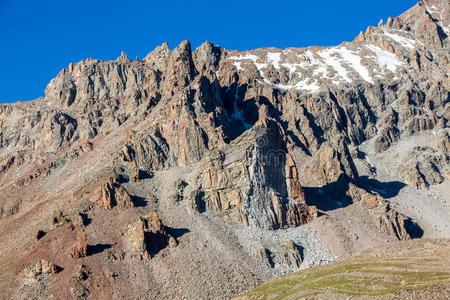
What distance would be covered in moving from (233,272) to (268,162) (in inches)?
1647

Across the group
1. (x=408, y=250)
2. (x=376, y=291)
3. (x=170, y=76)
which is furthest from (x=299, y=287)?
(x=170, y=76)

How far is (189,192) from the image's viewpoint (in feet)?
398

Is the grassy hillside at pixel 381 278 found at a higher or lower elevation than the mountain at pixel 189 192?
lower

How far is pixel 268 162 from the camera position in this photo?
125m

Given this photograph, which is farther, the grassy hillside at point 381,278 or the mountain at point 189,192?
the mountain at point 189,192

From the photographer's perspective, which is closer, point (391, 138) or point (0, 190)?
point (0, 190)

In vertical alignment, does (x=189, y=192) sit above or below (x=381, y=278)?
above

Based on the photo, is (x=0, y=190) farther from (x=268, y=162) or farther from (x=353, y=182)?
(x=353, y=182)

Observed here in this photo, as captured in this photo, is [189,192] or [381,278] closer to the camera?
[381,278]

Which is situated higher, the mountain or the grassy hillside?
the mountain

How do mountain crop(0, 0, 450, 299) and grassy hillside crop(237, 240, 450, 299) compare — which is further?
mountain crop(0, 0, 450, 299)

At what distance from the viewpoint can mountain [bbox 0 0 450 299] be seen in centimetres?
8994

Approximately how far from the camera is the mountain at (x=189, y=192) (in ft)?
295

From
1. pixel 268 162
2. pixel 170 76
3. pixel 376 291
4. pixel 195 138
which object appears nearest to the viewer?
pixel 376 291
